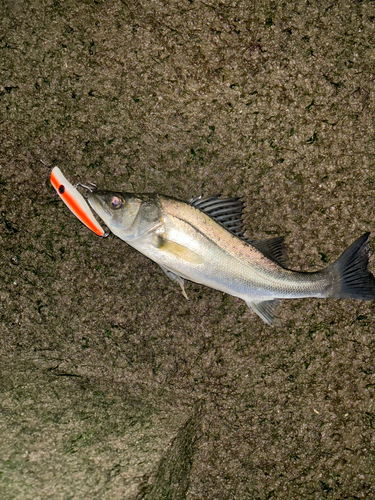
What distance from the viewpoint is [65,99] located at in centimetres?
290

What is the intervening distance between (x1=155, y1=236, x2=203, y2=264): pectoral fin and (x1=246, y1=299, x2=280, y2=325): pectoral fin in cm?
58

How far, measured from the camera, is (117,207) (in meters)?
2.68

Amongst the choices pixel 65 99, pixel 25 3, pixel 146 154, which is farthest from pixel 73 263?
pixel 25 3

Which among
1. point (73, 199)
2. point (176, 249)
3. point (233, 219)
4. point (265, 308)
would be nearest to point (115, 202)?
point (73, 199)

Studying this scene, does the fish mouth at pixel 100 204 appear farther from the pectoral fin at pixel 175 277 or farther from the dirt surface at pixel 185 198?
the pectoral fin at pixel 175 277

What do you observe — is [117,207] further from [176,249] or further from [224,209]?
[224,209]

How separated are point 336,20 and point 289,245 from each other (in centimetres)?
177

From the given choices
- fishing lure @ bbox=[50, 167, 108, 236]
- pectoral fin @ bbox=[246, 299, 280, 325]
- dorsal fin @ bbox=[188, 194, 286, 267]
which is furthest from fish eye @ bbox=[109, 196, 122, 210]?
pectoral fin @ bbox=[246, 299, 280, 325]

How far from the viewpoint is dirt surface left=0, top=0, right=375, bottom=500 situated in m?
2.87

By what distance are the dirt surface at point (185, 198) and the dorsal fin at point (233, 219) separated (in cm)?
18

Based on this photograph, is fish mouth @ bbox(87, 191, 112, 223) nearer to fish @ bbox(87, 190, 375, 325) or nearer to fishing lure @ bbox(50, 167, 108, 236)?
fish @ bbox(87, 190, 375, 325)

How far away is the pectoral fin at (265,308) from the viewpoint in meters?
2.94

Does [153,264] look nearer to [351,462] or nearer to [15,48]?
[15,48]

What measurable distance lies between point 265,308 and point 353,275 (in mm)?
702
